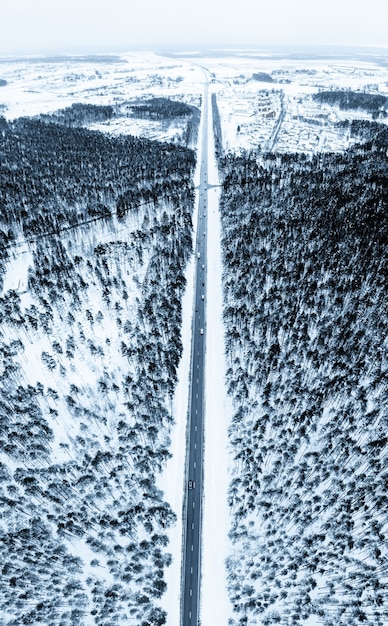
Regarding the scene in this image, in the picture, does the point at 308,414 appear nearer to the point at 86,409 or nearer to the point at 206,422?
the point at 206,422

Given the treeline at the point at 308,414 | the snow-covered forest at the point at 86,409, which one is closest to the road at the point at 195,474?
the snow-covered forest at the point at 86,409

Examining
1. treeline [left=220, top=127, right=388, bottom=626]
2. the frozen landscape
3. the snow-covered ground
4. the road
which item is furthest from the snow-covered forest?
treeline [left=220, top=127, right=388, bottom=626]

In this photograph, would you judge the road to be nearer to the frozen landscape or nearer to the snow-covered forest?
the frozen landscape

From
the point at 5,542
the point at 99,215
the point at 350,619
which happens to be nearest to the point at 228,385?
the point at 350,619

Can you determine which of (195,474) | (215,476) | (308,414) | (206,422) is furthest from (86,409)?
(308,414)

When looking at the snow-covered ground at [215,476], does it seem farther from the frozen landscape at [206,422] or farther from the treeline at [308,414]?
the treeline at [308,414]

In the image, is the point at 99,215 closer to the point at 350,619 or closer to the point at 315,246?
the point at 315,246
